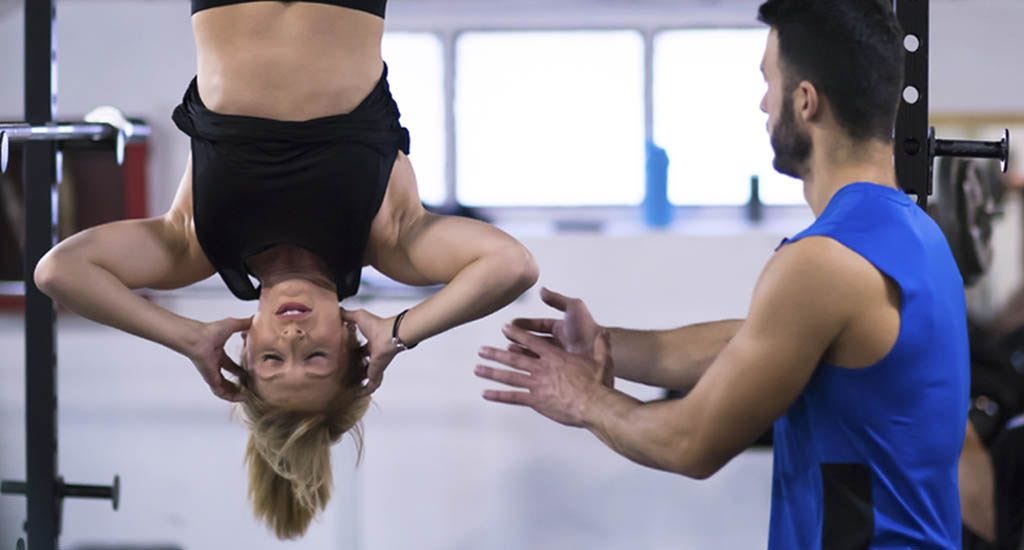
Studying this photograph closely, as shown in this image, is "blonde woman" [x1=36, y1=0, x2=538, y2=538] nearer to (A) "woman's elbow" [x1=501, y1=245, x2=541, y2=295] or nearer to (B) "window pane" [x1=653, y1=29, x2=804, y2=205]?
(A) "woman's elbow" [x1=501, y1=245, x2=541, y2=295]

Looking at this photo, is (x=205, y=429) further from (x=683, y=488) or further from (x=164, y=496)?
(x=683, y=488)

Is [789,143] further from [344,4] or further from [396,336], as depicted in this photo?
[344,4]

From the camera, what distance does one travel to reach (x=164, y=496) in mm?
4762

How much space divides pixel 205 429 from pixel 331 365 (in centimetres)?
243

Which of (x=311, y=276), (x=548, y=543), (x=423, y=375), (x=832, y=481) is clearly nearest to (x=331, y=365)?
(x=311, y=276)

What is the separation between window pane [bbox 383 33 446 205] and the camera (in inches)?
188

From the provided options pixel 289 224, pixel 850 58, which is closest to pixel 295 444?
pixel 289 224

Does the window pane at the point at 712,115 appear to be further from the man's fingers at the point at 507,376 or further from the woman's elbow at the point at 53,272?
the woman's elbow at the point at 53,272

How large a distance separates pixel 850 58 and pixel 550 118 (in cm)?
291

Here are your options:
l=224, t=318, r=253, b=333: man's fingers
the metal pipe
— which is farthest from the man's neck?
the metal pipe

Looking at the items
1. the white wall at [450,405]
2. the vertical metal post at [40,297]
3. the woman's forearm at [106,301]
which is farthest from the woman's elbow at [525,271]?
the white wall at [450,405]

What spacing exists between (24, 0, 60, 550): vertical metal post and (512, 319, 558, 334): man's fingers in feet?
4.29

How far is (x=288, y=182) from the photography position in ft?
7.74

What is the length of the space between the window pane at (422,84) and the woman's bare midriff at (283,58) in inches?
92.5
